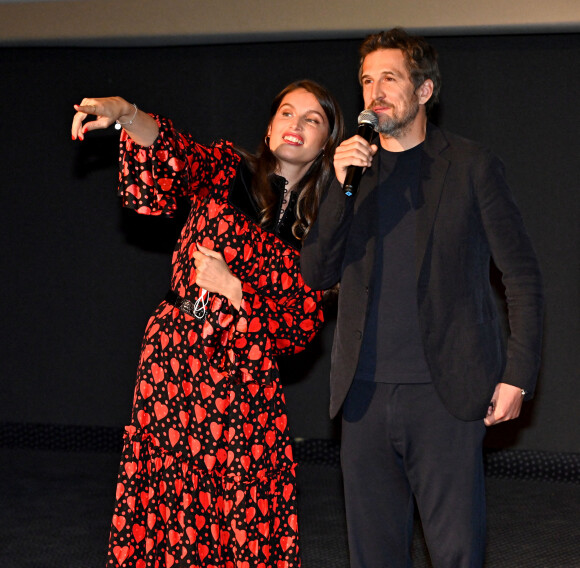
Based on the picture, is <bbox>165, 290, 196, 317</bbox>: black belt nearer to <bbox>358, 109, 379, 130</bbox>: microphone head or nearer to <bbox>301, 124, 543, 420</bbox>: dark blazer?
<bbox>301, 124, 543, 420</bbox>: dark blazer

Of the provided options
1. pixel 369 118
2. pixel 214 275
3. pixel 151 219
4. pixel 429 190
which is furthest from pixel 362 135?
pixel 151 219

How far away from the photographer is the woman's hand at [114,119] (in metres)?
2.25

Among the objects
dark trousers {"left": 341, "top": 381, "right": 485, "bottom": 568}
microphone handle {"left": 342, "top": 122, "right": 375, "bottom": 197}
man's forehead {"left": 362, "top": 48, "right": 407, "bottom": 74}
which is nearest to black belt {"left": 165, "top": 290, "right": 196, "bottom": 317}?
dark trousers {"left": 341, "top": 381, "right": 485, "bottom": 568}

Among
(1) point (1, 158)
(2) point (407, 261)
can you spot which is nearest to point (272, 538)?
(2) point (407, 261)

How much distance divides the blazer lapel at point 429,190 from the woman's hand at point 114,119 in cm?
77

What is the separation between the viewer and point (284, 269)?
274 cm

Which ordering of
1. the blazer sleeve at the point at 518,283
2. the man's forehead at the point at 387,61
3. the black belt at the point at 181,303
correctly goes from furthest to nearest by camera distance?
the black belt at the point at 181,303 < the man's forehead at the point at 387,61 < the blazer sleeve at the point at 518,283

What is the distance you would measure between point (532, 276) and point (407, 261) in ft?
0.98

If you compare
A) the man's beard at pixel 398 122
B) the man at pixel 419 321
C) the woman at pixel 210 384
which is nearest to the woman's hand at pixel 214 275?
the woman at pixel 210 384

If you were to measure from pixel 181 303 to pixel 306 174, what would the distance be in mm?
594

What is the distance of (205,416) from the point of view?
2594 millimetres

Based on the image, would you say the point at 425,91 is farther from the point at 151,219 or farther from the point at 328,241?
the point at 151,219

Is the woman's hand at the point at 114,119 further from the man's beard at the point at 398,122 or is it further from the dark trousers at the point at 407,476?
→ the dark trousers at the point at 407,476

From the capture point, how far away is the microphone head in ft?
7.11
